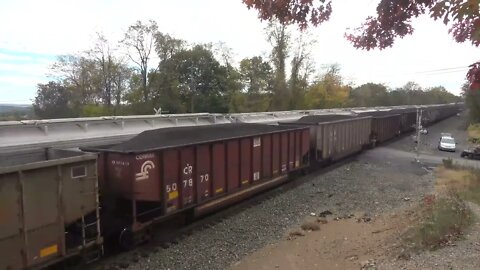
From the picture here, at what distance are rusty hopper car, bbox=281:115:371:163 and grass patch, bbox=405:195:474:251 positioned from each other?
905cm

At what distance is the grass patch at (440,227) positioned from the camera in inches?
369

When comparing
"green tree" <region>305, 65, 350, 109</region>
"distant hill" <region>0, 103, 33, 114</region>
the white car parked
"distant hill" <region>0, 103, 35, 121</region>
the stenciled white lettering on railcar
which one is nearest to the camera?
the stenciled white lettering on railcar

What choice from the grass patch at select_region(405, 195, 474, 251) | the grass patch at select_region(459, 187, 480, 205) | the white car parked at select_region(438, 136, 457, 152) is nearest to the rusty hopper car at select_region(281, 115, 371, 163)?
the grass patch at select_region(459, 187, 480, 205)

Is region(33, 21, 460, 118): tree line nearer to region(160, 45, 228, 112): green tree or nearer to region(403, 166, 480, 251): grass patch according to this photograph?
→ region(160, 45, 228, 112): green tree

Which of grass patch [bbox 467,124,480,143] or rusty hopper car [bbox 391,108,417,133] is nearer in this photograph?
rusty hopper car [bbox 391,108,417,133]

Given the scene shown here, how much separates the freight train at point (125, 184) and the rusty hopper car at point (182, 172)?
0.09 ft

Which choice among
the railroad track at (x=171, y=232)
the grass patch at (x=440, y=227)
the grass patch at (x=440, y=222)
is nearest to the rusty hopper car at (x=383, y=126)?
the grass patch at (x=440, y=222)

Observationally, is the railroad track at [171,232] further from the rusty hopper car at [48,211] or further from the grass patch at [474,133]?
the grass patch at [474,133]

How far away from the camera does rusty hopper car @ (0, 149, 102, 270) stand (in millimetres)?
6664

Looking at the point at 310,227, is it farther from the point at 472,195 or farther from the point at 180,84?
the point at 180,84

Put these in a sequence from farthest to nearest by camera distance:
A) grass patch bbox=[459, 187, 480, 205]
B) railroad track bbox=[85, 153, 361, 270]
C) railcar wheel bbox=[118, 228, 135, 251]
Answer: grass patch bbox=[459, 187, 480, 205], railcar wheel bbox=[118, 228, 135, 251], railroad track bbox=[85, 153, 361, 270]

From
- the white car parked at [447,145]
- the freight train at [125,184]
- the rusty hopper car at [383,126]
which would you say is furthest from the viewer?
the white car parked at [447,145]

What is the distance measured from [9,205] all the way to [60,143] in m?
7.86

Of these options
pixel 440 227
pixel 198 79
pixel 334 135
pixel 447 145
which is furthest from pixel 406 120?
pixel 440 227
